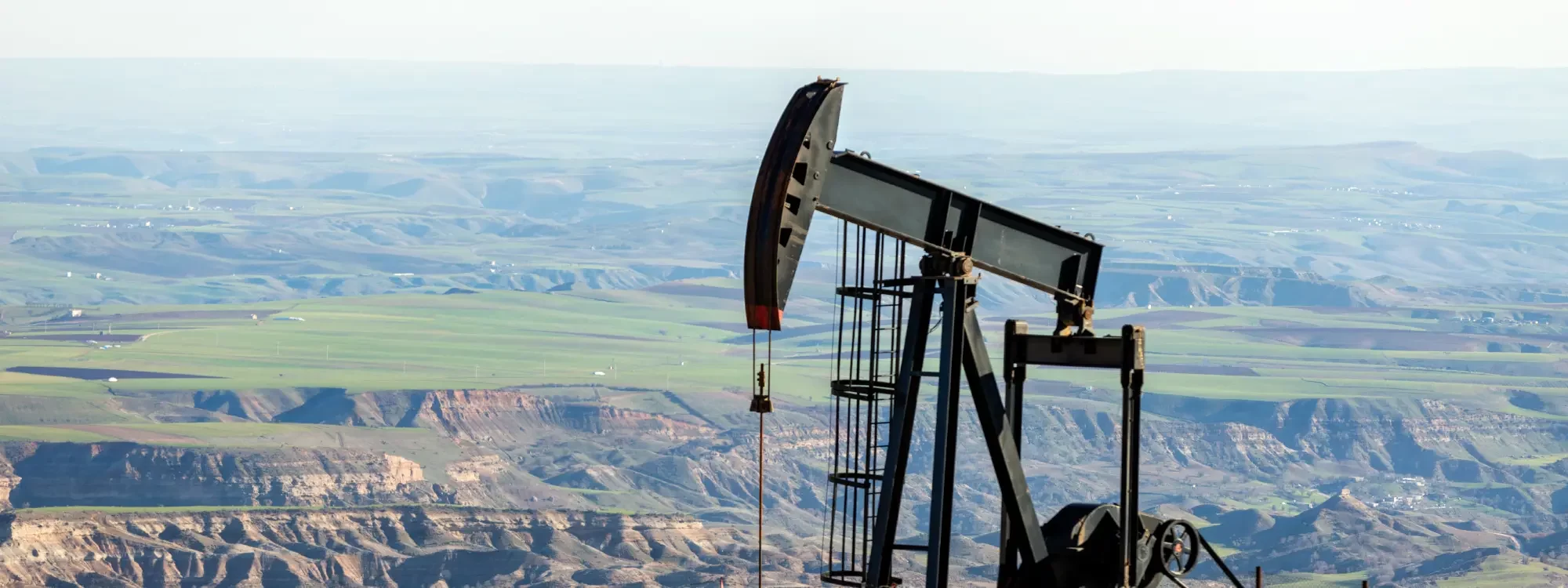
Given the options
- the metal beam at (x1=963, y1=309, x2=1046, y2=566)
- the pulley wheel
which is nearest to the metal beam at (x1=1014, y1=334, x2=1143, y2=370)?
the metal beam at (x1=963, y1=309, x2=1046, y2=566)

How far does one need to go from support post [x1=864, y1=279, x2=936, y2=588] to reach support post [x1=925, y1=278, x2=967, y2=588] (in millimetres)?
218

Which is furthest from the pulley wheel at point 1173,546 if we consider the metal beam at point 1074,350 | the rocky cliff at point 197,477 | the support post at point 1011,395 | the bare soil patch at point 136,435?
the bare soil patch at point 136,435

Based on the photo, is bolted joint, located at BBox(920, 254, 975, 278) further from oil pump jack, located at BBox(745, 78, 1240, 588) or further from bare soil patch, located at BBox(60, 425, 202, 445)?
bare soil patch, located at BBox(60, 425, 202, 445)

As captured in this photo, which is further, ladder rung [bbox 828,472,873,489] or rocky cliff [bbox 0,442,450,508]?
rocky cliff [bbox 0,442,450,508]

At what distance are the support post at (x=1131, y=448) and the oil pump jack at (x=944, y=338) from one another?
0.8 inches

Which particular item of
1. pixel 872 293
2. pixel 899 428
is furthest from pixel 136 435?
pixel 899 428

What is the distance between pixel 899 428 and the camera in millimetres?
25703

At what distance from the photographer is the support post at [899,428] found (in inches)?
1015

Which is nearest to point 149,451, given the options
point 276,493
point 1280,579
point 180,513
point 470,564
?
point 276,493

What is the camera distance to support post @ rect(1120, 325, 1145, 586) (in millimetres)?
26312

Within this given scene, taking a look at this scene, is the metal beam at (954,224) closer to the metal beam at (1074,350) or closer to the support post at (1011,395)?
the support post at (1011,395)

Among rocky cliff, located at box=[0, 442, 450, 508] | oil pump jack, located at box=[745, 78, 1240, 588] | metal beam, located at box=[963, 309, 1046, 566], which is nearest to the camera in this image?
oil pump jack, located at box=[745, 78, 1240, 588]

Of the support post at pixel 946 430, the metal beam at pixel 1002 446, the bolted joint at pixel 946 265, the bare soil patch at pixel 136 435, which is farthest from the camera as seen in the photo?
the bare soil patch at pixel 136 435

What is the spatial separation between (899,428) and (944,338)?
99 centimetres
